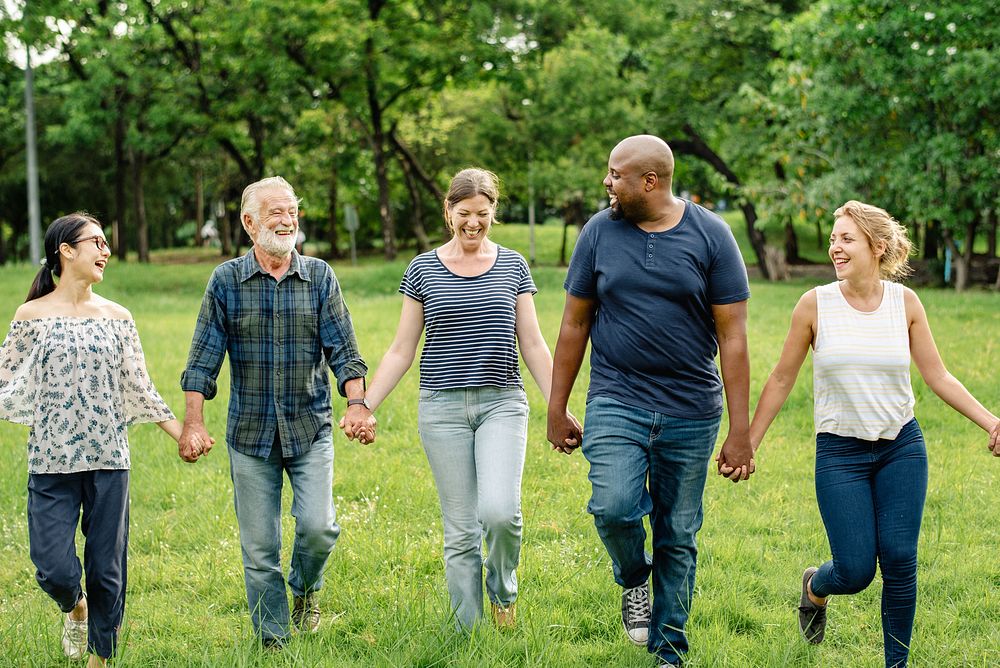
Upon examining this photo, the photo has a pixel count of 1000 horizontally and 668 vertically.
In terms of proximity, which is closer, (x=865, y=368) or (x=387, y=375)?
(x=865, y=368)

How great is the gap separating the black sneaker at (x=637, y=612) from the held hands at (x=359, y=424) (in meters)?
1.39

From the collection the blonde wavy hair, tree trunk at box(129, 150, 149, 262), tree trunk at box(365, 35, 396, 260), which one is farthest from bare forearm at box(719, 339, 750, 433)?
tree trunk at box(129, 150, 149, 262)

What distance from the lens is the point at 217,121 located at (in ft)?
98.5

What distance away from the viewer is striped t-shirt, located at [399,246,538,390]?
15.6 feet

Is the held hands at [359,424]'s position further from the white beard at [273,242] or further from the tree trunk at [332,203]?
the tree trunk at [332,203]

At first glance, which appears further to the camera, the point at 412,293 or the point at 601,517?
the point at 412,293

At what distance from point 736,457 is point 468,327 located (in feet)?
4.31

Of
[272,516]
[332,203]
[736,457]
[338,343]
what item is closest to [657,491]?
[736,457]

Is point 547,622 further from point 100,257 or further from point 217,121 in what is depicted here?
point 217,121

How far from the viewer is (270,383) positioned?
475 cm

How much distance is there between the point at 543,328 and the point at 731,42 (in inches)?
619

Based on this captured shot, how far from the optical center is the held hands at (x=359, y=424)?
475 cm

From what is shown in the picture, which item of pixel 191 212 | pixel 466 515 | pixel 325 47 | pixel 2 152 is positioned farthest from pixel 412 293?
pixel 191 212

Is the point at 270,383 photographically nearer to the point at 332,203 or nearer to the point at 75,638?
the point at 75,638
